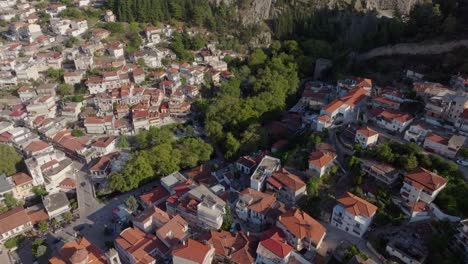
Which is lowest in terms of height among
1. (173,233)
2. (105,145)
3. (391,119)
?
(105,145)

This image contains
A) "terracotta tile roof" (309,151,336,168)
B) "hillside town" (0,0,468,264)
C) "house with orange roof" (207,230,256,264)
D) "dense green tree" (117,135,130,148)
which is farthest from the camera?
"dense green tree" (117,135,130,148)

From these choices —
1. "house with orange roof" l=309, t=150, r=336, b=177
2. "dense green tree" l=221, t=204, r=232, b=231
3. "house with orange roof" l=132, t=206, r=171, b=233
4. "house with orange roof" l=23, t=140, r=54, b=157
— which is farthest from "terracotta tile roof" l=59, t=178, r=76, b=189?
"house with orange roof" l=309, t=150, r=336, b=177

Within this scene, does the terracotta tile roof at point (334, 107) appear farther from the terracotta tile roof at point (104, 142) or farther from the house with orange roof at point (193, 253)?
the terracotta tile roof at point (104, 142)

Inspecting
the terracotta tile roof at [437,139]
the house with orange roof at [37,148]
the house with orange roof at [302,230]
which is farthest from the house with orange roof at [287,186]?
the house with orange roof at [37,148]

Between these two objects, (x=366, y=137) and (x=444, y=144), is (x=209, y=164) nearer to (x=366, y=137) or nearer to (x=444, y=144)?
(x=366, y=137)

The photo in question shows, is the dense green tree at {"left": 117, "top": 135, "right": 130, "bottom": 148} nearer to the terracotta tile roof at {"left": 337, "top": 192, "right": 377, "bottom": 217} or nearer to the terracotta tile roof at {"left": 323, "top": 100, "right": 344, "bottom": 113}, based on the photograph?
the terracotta tile roof at {"left": 323, "top": 100, "right": 344, "bottom": 113}

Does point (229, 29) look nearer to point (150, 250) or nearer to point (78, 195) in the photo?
point (78, 195)

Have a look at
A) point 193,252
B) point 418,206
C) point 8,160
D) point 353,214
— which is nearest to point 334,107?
point 418,206
